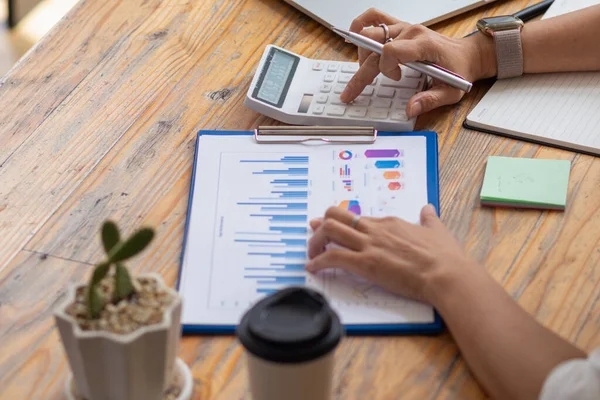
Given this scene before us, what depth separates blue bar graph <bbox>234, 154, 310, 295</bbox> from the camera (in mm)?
922

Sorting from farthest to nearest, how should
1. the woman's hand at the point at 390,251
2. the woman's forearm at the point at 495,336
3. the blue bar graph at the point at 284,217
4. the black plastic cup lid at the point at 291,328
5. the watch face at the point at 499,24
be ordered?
the watch face at the point at 499,24 < the blue bar graph at the point at 284,217 < the woman's hand at the point at 390,251 < the woman's forearm at the point at 495,336 < the black plastic cup lid at the point at 291,328

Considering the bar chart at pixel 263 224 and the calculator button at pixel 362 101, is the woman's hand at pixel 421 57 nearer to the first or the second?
the calculator button at pixel 362 101

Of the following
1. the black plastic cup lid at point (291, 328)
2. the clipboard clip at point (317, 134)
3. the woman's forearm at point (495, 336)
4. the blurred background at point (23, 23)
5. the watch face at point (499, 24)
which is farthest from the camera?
the blurred background at point (23, 23)

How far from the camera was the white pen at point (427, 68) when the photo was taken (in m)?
1.13

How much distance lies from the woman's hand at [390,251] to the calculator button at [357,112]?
9.1 inches

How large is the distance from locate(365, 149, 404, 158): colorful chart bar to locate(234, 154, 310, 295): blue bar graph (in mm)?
87

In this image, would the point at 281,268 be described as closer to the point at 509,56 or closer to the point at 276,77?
the point at 276,77

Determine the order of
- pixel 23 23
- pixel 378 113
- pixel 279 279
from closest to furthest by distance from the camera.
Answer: pixel 279 279
pixel 378 113
pixel 23 23

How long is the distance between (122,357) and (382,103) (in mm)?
601

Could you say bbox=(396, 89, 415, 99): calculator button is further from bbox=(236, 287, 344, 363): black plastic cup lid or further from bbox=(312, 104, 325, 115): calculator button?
bbox=(236, 287, 344, 363): black plastic cup lid

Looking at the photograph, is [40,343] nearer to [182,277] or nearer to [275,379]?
[182,277]

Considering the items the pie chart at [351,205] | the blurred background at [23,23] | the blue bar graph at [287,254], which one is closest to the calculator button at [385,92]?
the pie chart at [351,205]

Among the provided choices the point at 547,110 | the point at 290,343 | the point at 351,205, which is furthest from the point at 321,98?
the point at 290,343

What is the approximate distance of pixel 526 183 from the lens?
1.03 meters
